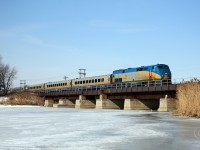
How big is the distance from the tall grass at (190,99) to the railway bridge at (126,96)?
38.5 feet

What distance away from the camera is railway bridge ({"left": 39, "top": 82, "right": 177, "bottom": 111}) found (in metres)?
44.7

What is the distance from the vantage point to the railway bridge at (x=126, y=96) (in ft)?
147

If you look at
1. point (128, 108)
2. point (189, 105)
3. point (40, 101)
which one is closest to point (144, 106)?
point (128, 108)

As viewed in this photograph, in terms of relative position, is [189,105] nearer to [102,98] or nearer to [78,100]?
[102,98]

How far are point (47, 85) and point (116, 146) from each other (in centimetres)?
7699

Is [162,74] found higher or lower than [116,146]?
higher

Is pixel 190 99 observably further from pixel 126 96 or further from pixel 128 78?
pixel 128 78

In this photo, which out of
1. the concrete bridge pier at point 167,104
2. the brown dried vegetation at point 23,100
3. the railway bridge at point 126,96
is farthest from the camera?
the brown dried vegetation at point 23,100

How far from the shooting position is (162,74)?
49969 mm

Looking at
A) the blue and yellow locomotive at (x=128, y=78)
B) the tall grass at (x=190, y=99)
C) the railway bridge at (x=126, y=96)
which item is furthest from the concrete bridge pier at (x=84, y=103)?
the tall grass at (x=190, y=99)

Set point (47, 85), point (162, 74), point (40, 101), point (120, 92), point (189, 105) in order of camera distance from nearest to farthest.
→ point (189, 105)
point (162, 74)
point (120, 92)
point (40, 101)
point (47, 85)

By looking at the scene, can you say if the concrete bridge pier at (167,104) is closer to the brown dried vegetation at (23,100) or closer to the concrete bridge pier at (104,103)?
the concrete bridge pier at (104,103)

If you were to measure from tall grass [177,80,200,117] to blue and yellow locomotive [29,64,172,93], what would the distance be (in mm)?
12778

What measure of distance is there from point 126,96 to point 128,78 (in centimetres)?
372
